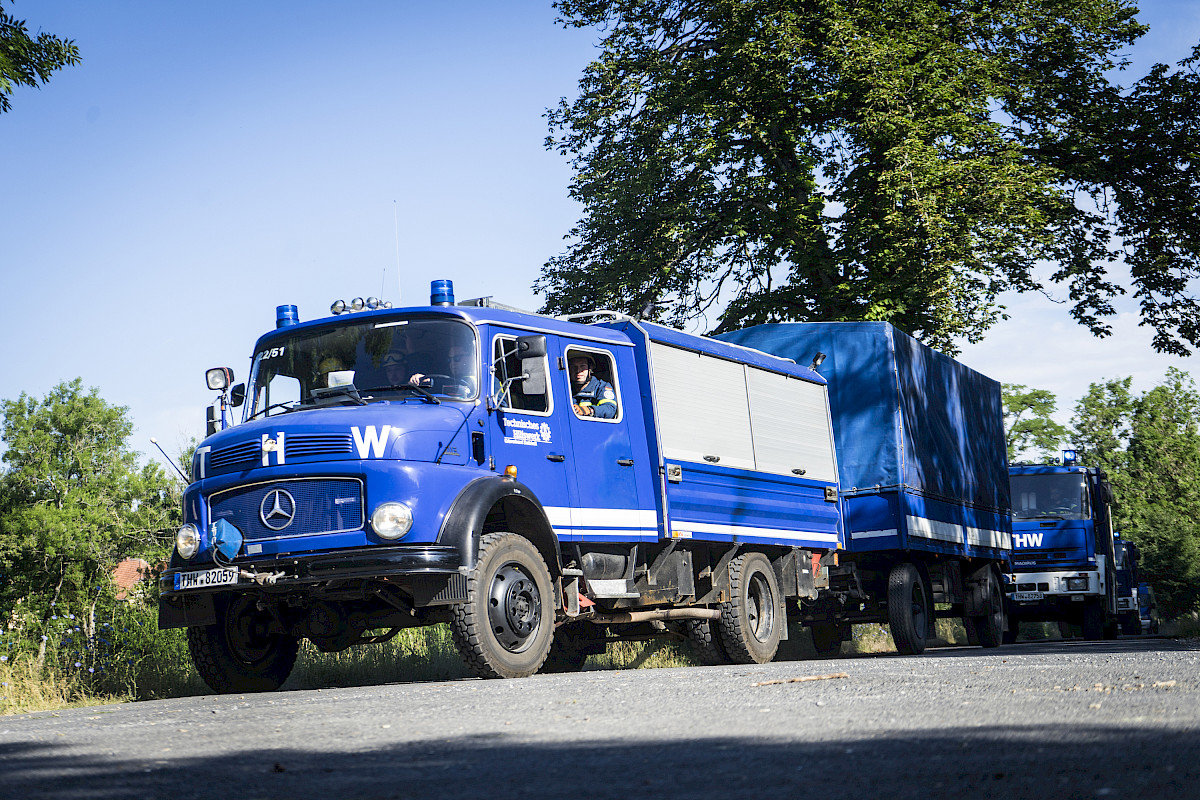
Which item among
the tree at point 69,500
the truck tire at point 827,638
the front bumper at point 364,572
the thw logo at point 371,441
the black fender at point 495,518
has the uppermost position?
the tree at point 69,500

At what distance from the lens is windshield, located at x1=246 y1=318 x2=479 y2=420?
391 inches

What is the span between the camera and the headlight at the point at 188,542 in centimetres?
964

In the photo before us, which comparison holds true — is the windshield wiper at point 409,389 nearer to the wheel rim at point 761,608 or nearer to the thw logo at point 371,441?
the thw logo at point 371,441

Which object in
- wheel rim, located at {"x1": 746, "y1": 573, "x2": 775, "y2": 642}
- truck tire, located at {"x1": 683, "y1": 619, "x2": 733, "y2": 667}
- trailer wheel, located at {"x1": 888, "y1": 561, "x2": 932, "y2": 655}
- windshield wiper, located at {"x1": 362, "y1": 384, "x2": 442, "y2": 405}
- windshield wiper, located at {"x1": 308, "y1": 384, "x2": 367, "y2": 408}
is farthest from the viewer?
trailer wheel, located at {"x1": 888, "y1": 561, "x2": 932, "y2": 655}

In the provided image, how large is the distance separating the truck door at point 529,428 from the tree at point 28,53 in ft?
26.1

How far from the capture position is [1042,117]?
24.9 meters

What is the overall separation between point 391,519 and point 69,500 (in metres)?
52.9

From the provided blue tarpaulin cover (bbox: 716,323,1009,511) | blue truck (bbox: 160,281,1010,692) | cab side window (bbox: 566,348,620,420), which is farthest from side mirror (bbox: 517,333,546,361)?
blue tarpaulin cover (bbox: 716,323,1009,511)

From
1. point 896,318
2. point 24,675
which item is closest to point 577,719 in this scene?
point 24,675

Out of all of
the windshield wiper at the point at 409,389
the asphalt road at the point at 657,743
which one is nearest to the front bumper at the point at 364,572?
the asphalt road at the point at 657,743

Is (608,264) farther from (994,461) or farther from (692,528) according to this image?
(692,528)

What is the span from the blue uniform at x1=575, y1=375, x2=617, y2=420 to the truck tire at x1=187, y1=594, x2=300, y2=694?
3142 millimetres

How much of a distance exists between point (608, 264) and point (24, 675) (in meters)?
13.9

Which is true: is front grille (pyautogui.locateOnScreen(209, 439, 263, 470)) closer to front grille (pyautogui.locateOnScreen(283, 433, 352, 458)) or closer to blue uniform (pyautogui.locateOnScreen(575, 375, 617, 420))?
front grille (pyautogui.locateOnScreen(283, 433, 352, 458))
